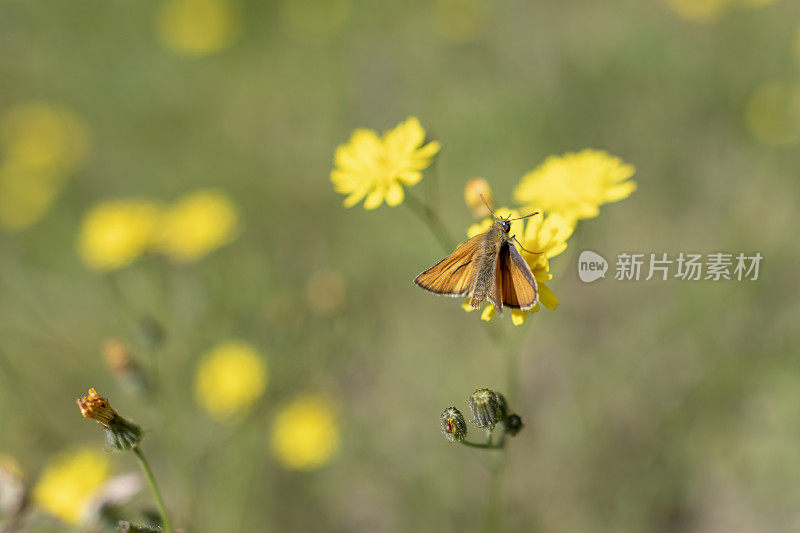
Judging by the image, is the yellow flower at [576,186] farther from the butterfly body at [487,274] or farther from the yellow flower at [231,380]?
the yellow flower at [231,380]

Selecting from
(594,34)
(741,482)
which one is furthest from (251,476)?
(594,34)

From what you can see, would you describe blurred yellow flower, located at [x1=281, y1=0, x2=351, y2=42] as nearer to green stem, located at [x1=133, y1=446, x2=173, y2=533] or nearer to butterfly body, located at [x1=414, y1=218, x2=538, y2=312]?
butterfly body, located at [x1=414, y1=218, x2=538, y2=312]

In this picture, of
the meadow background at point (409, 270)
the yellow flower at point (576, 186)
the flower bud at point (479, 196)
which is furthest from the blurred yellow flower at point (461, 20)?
the flower bud at point (479, 196)

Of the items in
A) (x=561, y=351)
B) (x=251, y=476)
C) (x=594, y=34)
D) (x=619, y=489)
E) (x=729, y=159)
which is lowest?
(x=251, y=476)

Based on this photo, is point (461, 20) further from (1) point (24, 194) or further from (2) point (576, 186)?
(1) point (24, 194)

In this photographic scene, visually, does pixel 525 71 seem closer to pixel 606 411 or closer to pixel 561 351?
Answer: pixel 561 351

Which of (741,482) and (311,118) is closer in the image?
(741,482)

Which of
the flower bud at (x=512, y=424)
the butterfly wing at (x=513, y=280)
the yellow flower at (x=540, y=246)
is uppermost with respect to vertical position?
the yellow flower at (x=540, y=246)
